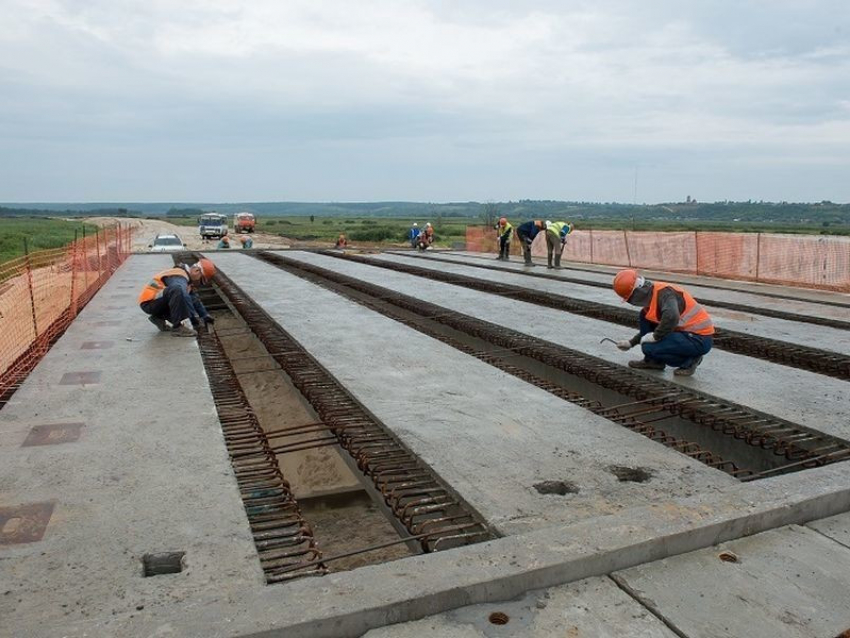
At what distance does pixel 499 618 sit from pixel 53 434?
370 centimetres

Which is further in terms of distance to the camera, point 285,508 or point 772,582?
point 285,508

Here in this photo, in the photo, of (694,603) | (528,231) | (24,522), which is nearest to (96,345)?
(24,522)

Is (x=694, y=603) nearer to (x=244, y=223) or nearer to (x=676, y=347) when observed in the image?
(x=676, y=347)

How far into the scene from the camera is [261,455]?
195 inches

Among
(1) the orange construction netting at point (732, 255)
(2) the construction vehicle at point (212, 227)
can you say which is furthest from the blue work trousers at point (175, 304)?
(2) the construction vehicle at point (212, 227)

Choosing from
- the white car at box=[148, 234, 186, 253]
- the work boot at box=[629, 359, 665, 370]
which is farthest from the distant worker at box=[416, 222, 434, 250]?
the work boot at box=[629, 359, 665, 370]

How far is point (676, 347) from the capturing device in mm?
6734

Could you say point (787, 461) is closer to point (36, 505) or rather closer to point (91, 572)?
point (91, 572)

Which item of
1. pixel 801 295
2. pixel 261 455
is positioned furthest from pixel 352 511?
pixel 801 295

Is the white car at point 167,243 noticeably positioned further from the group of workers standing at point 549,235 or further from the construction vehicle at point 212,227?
the construction vehicle at point 212,227

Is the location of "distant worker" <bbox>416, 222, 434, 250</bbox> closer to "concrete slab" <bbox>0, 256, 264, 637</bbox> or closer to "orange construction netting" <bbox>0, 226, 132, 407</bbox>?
"orange construction netting" <bbox>0, 226, 132, 407</bbox>

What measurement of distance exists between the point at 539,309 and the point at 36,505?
8.84 m

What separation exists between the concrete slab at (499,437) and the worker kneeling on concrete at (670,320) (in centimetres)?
124

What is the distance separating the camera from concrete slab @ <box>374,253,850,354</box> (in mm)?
9023
